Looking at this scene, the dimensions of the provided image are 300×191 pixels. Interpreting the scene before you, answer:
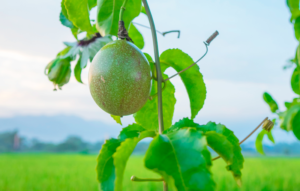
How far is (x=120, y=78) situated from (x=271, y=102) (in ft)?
3.52

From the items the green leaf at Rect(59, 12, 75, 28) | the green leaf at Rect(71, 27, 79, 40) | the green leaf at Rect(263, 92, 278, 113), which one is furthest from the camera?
the green leaf at Rect(263, 92, 278, 113)

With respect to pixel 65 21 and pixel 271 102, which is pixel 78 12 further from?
pixel 271 102

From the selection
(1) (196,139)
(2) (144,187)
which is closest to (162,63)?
(1) (196,139)

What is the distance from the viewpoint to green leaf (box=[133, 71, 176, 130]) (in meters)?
0.76

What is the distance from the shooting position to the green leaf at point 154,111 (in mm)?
757

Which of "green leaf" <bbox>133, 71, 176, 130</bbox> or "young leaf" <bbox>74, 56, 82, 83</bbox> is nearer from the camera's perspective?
"green leaf" <bbox>133, 71, 176, 130</bbox>

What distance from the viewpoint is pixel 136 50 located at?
0.63m

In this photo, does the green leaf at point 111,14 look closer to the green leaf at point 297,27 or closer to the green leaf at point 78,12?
the green leaf at point 78,12

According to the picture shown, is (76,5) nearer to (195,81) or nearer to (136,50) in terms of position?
(136,50)

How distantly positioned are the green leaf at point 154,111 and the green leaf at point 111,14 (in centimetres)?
19

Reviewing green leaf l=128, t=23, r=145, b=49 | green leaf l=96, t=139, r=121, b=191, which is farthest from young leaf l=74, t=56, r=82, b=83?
green leaf l=96, t=139, r=121, b=191

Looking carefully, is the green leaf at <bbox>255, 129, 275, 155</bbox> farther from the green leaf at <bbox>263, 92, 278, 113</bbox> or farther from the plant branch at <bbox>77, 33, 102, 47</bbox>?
the plant branch at <bbox>77, 33, 102, 47</bbox>

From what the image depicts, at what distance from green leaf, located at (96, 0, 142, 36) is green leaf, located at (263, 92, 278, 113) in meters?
0.98

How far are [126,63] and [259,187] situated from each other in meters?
4.48
